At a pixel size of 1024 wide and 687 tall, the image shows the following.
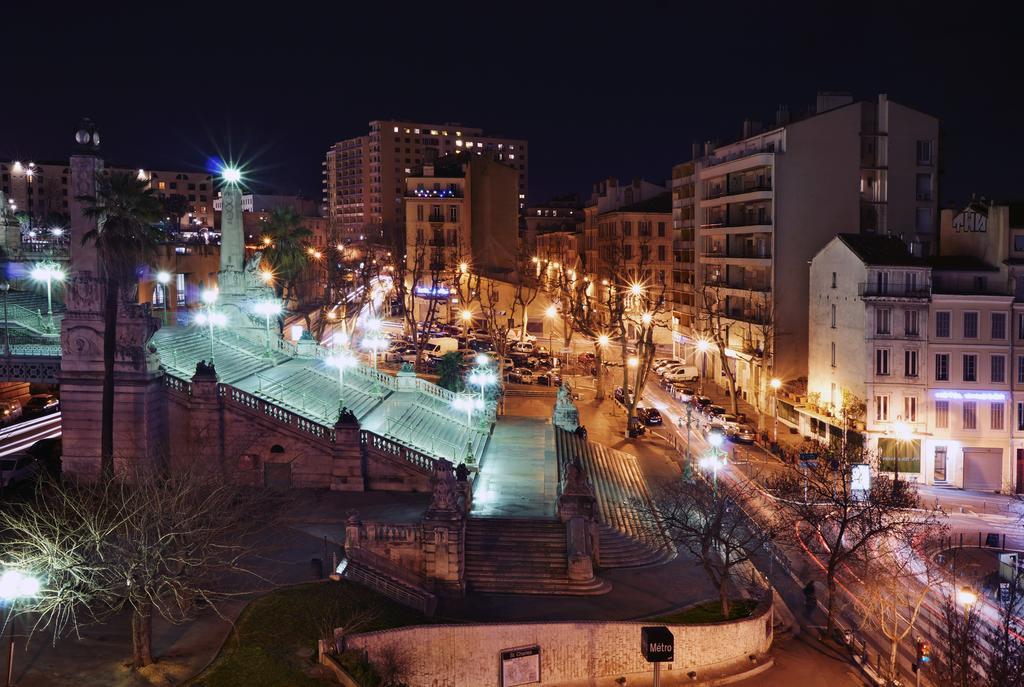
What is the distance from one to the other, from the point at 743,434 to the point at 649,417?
7.28 m

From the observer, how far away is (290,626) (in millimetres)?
27516

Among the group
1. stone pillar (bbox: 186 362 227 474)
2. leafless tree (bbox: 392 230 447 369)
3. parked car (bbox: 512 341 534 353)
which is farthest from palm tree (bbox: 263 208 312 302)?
stone pillar (bbox: 186 362 227 474)

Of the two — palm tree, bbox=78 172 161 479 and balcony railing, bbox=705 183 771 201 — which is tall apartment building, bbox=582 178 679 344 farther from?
palm tree, bbox=78 172 161 479

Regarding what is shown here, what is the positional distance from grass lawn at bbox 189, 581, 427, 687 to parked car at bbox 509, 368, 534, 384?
4691cm

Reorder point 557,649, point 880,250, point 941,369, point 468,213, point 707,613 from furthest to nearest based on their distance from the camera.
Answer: point 468,213, point 880,250, point 941,369, point 707,613, point 557,649

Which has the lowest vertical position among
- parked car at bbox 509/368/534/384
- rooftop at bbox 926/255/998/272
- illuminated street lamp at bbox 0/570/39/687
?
illuminated street lamp at bbox 0/570/39/687

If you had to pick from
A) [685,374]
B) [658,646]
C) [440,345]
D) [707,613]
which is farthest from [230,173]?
[685,374]

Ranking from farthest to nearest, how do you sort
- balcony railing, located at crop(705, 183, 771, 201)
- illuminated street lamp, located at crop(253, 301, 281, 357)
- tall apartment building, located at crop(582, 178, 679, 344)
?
tall apartment building, located at crop(582, 178, 679, 344) < balcony railing, located at crop(705, 183, 771, 201) < illuminated street lamp, located at crop(253, 301, 281, 357)

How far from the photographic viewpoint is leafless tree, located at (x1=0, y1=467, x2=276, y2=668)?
2398cm

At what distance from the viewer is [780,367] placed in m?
67.9

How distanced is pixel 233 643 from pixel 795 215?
53.4 m

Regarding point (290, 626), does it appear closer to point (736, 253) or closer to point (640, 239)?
point (736, 253)

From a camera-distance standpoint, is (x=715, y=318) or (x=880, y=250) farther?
(x=715, y=318)

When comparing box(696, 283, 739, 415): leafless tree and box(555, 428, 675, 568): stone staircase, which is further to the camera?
box(696, 283, 739, 415): leafless tree
